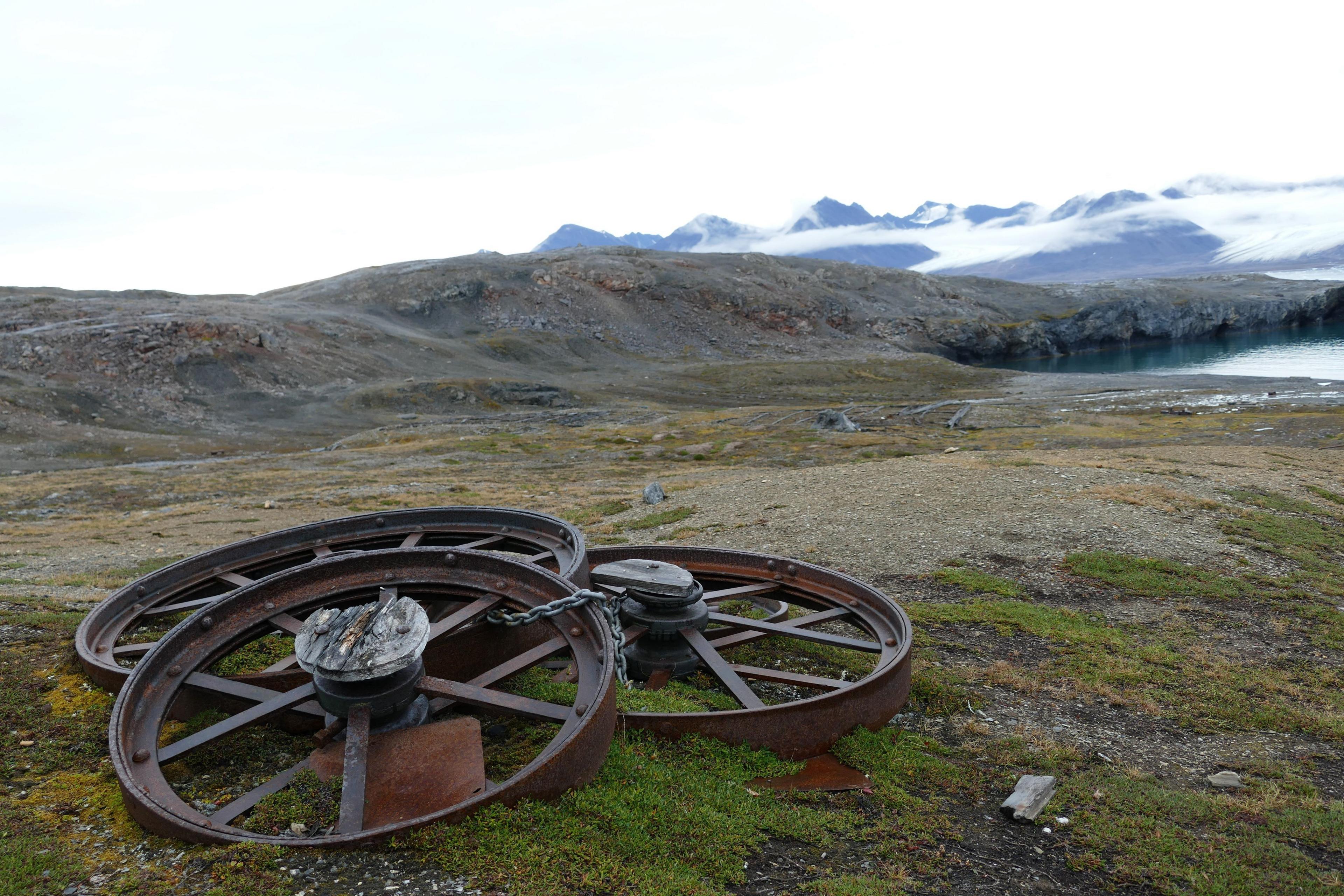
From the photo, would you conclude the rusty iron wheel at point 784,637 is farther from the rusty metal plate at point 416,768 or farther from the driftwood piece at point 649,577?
the rusty metal plate at point 416,768

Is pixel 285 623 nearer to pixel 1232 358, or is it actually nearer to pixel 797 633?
pixel 797 633

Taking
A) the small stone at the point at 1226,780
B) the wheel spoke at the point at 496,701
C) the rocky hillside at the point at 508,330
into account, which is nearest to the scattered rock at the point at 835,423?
the rocky hillside at the point at 508,330

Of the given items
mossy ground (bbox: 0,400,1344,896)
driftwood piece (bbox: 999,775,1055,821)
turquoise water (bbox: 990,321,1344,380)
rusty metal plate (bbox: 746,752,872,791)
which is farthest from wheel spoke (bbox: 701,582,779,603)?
turquoise water (bbox: 990,321,1344,380)

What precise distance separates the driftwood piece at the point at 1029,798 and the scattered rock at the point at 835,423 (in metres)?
40.1

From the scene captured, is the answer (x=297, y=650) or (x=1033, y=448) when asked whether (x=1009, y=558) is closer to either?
(x=297, y=650)

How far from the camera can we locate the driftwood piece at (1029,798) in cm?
552

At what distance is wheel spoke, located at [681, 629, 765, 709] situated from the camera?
6773 mm

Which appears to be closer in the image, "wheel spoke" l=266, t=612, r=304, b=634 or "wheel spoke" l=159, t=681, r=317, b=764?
"wheel spoke" l=159, t=681, r=317, b=764

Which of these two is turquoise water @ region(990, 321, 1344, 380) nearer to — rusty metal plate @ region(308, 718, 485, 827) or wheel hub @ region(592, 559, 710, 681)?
wheel hub @ region(592, 559, 710, 681)

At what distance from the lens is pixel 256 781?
5227 millimetres

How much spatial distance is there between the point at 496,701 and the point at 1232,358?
128m

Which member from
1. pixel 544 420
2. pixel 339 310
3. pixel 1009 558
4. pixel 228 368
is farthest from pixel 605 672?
pixel 339 310

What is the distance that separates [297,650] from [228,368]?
71931mm

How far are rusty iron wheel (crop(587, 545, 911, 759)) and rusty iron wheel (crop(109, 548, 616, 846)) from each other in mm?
1060
